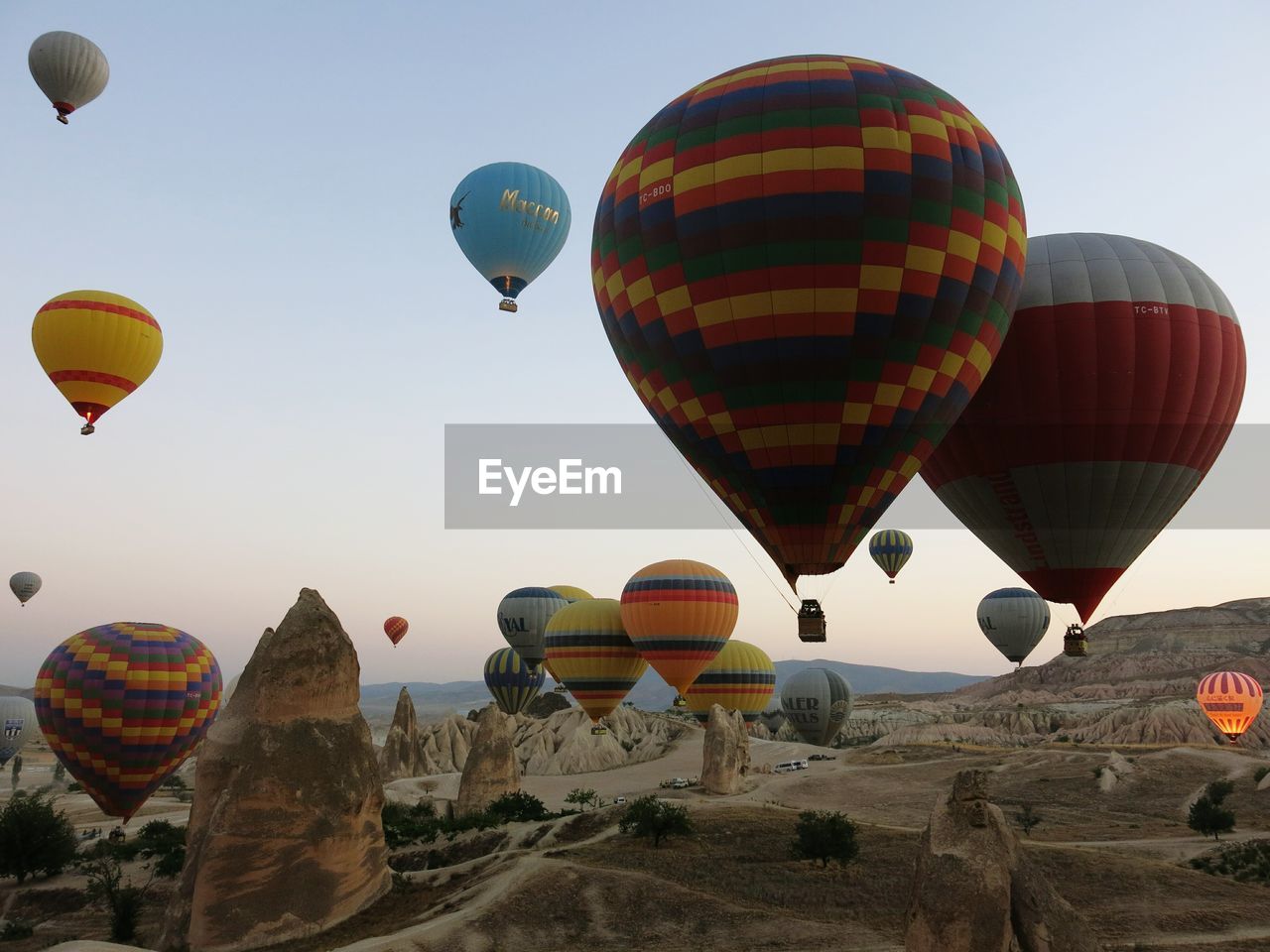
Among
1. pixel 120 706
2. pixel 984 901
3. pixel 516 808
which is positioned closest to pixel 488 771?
pixel 516 808

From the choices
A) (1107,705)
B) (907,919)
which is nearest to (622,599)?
(907,919)

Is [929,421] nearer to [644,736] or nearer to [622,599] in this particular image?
[622,599]

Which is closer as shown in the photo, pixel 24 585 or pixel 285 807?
pixel 285 807

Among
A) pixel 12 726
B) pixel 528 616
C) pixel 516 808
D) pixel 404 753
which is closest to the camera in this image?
pixel 516 808

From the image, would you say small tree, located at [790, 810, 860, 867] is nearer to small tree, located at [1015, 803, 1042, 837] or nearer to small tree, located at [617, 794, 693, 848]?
small tree, located at [617, 794, 693, 848]

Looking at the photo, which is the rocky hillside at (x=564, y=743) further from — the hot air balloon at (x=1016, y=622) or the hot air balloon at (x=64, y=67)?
the hot air balloon at (x=64, y=67)

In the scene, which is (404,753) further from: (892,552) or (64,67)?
(64,67)
